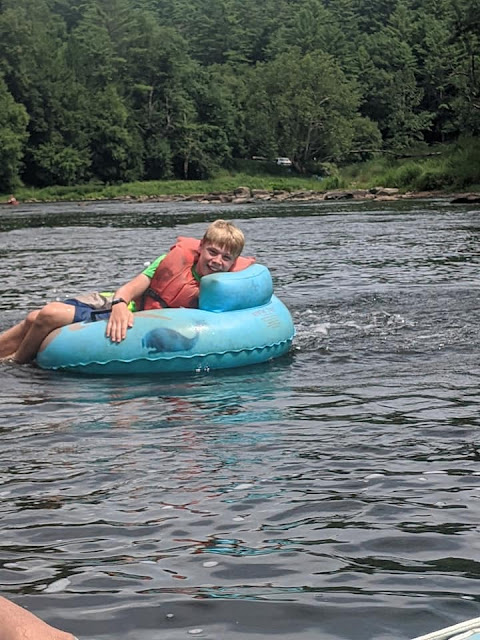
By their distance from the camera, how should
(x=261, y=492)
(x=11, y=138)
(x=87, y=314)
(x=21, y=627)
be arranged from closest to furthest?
(x=21, y=627), (x=261, y=492), (x=87, y=314), (x=11, y=138)

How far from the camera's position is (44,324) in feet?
24.2

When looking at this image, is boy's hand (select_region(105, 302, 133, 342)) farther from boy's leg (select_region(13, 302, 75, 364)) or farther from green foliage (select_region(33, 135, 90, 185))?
green foliage (select_region(33, 135, 90, 185))

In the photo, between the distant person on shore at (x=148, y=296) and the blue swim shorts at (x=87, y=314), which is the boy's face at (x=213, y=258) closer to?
the distant person on shore at (x=148, y=296)

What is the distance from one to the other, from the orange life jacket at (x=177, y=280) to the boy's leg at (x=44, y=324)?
0.64m

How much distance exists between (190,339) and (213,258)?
2.19ft

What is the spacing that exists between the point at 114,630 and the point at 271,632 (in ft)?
1.52

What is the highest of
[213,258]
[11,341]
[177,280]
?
[213,258]

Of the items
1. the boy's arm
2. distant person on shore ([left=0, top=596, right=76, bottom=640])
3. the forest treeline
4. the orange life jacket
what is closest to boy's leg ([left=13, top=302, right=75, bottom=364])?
the boy's arm

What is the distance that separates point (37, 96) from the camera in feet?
230

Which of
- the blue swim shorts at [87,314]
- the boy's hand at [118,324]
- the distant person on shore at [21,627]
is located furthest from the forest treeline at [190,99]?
the distant person on shore at [21,627]

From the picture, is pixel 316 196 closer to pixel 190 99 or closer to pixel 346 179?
pixel 346 179

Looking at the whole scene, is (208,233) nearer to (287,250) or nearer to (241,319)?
(241,319)

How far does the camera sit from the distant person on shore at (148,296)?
7.30 meters

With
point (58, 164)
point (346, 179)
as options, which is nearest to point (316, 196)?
point (346, 179)
